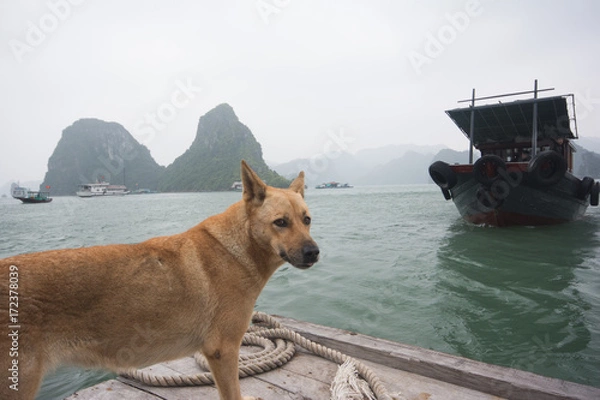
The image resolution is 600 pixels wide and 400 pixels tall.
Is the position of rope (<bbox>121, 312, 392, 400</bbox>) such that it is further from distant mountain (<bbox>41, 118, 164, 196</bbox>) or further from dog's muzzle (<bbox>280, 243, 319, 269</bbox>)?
distant mountain (<bbox>41, 118, 164, 196</bbox>)

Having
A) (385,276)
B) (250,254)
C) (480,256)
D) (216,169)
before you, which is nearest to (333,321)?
(385,276)

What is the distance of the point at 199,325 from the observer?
233cm

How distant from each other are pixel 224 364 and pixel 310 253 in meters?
0.99

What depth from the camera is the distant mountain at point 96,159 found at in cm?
12028

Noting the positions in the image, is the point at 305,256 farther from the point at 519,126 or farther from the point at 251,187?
the point at 519,126

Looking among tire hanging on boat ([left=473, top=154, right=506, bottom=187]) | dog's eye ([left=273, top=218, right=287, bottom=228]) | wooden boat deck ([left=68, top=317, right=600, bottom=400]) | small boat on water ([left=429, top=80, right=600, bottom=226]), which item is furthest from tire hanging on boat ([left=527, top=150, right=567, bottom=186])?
dog's eye ([left=273, top=218, right=287, bottom=228])

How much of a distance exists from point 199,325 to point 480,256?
11.6 meters

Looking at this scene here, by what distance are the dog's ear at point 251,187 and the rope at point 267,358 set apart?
163 cm

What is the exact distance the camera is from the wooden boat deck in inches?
104

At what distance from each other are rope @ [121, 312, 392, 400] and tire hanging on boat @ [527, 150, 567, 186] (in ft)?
48.4

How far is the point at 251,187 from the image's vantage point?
2.76 m

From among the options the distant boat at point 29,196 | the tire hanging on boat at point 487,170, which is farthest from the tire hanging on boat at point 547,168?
the distant boat at point 29,196

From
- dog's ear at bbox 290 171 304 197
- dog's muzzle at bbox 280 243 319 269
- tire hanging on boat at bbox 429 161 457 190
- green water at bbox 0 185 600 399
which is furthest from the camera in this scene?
tire hanging on boat at bbox 429 161 457 190

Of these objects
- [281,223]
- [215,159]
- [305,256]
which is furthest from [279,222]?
[215,159]
